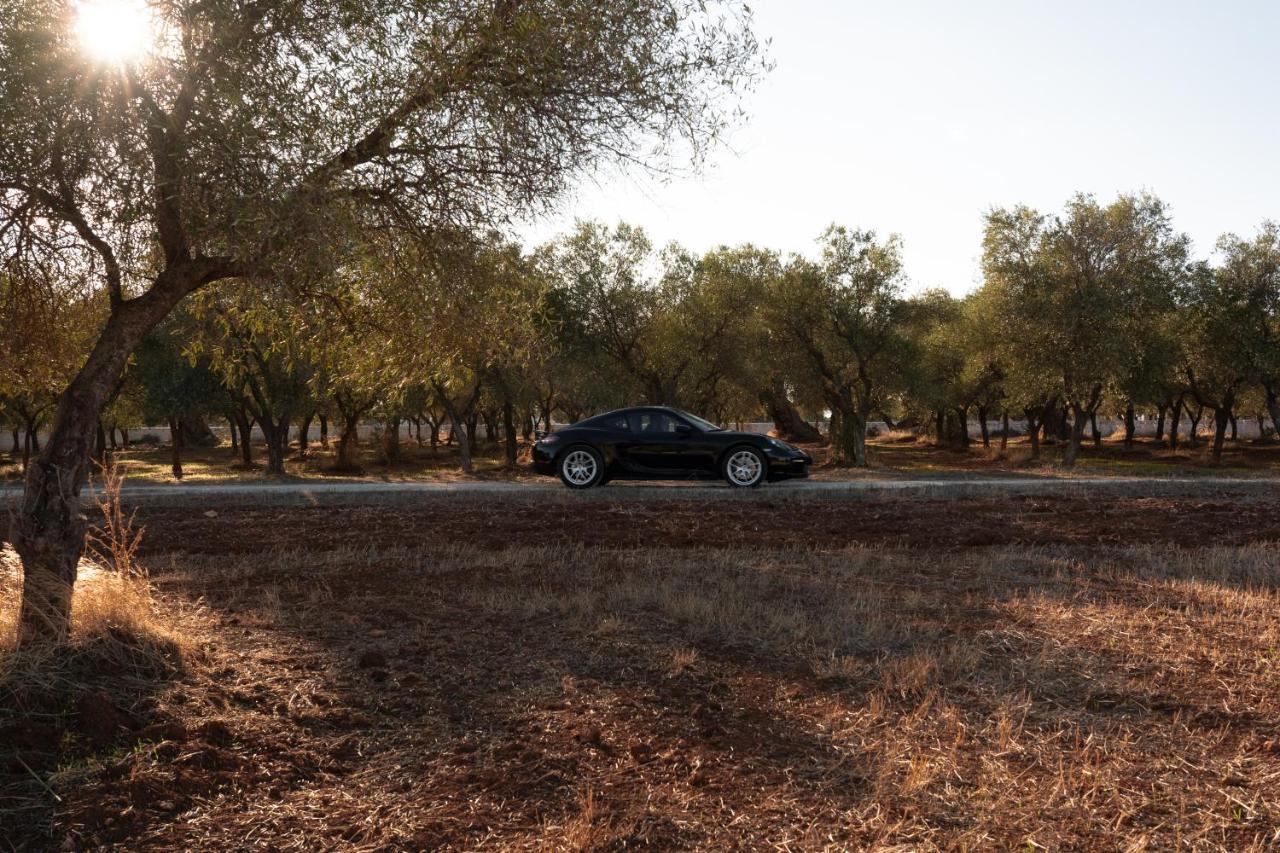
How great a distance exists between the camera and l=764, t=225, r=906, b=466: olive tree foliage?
111 ft

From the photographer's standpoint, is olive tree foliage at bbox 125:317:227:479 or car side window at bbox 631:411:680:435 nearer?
car side window at bbox 631:411:680:435

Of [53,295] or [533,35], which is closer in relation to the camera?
[533,35]

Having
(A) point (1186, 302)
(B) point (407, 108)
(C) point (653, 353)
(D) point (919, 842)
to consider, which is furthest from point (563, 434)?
(A) point (1186, 302)

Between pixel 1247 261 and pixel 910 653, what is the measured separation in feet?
126

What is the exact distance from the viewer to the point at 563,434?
1762 cm

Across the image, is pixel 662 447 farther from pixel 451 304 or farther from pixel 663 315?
pixel 663 315

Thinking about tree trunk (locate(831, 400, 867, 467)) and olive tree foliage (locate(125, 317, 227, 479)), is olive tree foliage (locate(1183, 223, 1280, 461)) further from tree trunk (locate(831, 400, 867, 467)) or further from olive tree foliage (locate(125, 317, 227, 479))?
olive tree foliage (locate(125, 317, 227, 479))

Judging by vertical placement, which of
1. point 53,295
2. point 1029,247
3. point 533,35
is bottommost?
point 53,295

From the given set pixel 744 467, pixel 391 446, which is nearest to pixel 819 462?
pixel 391 446

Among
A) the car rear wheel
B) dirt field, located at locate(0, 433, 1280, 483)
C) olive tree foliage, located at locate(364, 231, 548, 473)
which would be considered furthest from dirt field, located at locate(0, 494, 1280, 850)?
dirt field, located at locate(0, 433, 1280, 483)

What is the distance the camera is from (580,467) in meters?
17.7

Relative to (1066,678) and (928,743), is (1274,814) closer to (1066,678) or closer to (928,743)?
(928,743)

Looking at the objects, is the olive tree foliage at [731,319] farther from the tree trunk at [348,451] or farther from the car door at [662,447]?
the car door at [662,447]

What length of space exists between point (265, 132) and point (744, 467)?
12.4 metres
